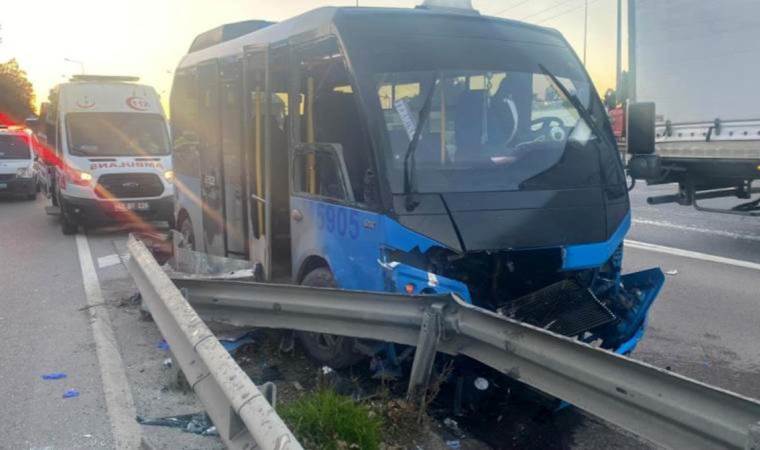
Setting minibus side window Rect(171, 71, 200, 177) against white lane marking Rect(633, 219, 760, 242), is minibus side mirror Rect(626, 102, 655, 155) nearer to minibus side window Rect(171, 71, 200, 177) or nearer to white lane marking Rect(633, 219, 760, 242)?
minibus side window Rect(171, 71, 200, 177)


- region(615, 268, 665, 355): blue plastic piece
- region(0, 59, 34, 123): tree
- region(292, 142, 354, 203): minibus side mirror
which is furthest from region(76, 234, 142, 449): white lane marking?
region(0, 59, 34, 123): tree

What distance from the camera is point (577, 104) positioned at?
525 centimetres

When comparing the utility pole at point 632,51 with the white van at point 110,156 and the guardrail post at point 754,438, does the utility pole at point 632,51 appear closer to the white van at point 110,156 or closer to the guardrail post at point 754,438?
the white van at point 110,156

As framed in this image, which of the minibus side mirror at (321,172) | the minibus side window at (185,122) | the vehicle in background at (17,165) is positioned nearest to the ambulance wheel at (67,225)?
the minibus side window at (185,122)

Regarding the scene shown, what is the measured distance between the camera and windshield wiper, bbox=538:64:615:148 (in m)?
5.21

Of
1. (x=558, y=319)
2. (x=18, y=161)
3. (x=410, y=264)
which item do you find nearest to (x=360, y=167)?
(x=410, y=264)

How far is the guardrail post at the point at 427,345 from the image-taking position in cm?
396

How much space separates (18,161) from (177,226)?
1409 centimetres

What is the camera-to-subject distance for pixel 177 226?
9.31m

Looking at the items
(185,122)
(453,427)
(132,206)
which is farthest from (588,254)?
(132,206)

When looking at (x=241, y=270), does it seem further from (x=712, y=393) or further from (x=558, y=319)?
(x=712, y=393)

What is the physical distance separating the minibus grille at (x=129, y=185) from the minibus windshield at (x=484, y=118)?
9.56 metres

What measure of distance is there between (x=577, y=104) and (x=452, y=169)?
1225mm

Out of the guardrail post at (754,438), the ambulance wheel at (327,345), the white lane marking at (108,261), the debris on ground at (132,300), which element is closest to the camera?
the guardrail post at (754,438)
